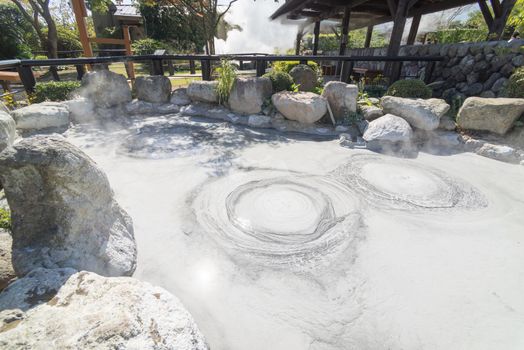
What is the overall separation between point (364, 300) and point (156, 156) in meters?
4.02

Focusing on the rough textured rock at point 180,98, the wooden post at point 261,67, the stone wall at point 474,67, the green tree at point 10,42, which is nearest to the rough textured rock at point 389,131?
the stone wall at point 474,67

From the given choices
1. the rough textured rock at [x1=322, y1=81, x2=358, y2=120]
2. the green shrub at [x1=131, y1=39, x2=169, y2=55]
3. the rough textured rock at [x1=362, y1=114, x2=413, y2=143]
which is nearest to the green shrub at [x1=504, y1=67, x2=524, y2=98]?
the rough textured rock at [x1=362, y1=114, x2=413, y2=143]

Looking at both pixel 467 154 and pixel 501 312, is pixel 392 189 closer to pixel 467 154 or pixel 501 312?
pixel 501 312

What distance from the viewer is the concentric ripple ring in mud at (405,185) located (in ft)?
11.9

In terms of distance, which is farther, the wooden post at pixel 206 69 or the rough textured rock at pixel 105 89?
the wooden post at pixel 206 69

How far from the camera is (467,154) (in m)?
5.18

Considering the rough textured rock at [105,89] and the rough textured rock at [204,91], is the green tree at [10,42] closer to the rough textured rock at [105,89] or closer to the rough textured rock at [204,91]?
the rough textured rock at [105,89]

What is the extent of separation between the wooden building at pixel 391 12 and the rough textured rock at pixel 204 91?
517 cm

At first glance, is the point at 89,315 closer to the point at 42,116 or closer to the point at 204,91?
the point at 42,116

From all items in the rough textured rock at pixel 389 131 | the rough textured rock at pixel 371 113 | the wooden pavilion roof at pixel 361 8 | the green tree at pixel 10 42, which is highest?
the wooden pavilion roof at pixel 361 8

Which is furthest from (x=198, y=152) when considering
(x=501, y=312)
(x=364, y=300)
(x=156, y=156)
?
(x=501, y=312)

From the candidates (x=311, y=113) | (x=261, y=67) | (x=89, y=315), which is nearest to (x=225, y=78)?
(x=261, y=67)

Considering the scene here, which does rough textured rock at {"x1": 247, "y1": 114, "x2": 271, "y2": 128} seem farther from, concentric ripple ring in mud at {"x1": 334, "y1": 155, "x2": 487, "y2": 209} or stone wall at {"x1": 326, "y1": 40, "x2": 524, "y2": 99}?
stone wall at {"x1": 326, "y1": 40, "x2": 524, "y2": 99}

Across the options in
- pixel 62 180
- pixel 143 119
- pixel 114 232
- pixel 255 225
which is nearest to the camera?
pixel 62 180
